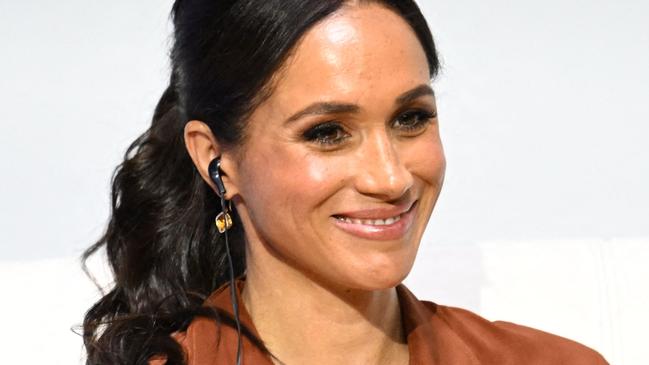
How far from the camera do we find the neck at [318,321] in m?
1.77

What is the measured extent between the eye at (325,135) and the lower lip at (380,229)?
0.33 ft

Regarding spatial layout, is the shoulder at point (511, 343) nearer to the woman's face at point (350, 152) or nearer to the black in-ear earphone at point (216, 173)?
the woman's face at point (350, 152)

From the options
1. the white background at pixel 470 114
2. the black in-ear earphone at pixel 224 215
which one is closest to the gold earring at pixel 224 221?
the black in-ear earphone at pixel 224 215

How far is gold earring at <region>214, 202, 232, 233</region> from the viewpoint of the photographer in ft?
6.09

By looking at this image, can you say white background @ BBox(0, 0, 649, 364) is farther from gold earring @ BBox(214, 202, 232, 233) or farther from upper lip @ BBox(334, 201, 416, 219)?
upper lip @ BBox(334, 201, 416, 219)

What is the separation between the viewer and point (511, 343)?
1915mm

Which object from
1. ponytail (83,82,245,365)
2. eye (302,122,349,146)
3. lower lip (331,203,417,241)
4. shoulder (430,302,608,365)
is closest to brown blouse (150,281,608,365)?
shoulder (430,302,608,365)

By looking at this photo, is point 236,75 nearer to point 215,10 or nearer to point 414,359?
point 215,10

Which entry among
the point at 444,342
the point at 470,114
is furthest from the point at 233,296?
the point at 470,114

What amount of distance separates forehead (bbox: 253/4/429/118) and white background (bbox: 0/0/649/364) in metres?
0.92

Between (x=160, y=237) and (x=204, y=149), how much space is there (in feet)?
0.88

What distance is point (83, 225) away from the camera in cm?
257

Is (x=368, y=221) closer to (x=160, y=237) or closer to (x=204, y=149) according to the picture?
(x=204, y=149)

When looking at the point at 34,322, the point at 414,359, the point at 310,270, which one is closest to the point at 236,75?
the point at 310,270
